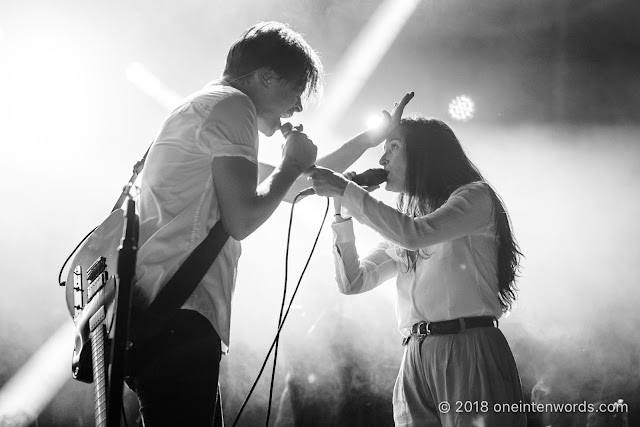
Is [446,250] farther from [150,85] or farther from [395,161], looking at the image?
[150,85]

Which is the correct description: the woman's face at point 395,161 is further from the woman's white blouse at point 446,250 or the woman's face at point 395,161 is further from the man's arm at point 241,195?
the man's arm at point 241,195

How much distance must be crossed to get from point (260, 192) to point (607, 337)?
523 cm

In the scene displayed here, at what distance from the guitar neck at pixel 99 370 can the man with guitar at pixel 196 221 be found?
7 centimetres

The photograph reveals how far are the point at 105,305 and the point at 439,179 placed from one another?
53.1 inches

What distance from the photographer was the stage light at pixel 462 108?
5.80 metres

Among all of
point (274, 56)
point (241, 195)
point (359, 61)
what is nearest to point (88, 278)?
point (241, 195)

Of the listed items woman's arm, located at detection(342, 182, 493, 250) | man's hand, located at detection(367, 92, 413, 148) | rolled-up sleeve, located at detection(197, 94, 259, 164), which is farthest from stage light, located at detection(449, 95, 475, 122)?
rolled-up sleeve, located at detection(197, 94, 259, 164)

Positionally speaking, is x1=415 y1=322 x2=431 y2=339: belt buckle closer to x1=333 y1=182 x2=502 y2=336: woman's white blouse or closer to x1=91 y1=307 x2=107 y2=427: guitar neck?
x1=333 y1=182 x2=502 y2=336: woman's white blouse

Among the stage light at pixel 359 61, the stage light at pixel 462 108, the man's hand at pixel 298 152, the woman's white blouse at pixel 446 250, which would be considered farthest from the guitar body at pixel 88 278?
the stage light at pixel 462 108

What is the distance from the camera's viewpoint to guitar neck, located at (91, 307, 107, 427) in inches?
48.6

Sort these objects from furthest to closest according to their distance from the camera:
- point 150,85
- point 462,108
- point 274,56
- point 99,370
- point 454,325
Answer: point 462,108
point 150,85
point 454,325
point 274,56
point 99,370

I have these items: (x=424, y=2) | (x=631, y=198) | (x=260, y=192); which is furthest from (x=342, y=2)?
(x=260, y=192)

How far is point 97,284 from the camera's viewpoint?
142 cm

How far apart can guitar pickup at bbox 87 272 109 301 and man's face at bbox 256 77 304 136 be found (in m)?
0.65
